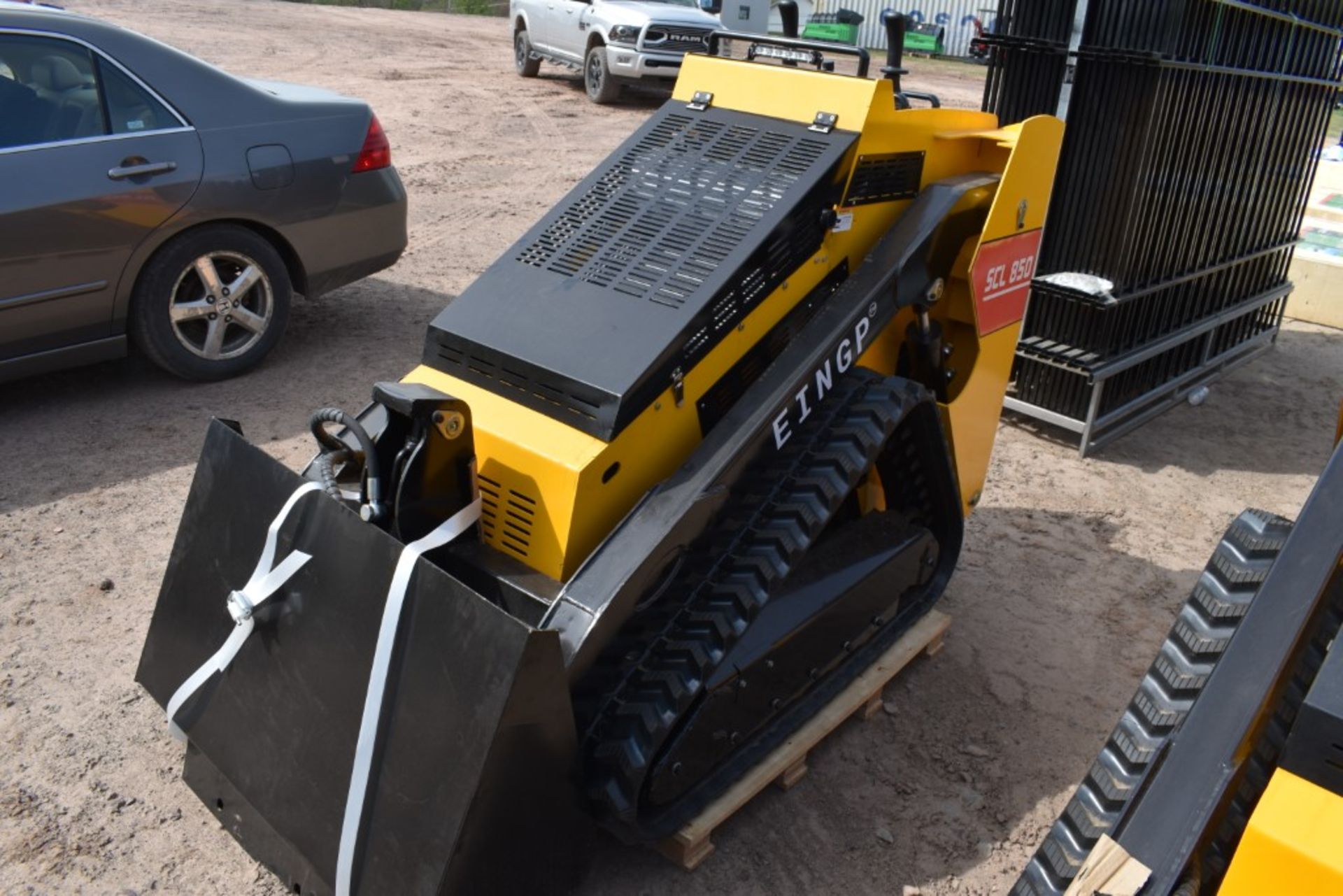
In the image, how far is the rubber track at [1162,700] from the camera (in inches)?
Answer: 88.2

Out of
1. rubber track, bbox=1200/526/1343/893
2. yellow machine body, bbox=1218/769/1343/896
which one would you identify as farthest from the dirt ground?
yellow machine body, bbox=1218/769/1343/896

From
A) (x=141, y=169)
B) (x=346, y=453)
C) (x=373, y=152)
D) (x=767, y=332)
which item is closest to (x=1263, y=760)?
(x=767, y=332)

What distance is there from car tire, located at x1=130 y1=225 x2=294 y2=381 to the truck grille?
8.66 metres

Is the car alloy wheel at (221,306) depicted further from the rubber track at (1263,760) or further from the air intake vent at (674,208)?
the rubber track at (1263,760)

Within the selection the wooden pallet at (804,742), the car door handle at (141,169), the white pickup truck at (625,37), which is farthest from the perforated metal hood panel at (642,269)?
the white pickup truck at (625,37)

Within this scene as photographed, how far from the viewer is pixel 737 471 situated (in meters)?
2.92

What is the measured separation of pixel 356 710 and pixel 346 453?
0.70m

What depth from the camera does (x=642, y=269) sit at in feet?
10.1

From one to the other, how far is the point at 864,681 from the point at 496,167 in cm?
812

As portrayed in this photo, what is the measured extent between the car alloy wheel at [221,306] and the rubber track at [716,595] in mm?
3486

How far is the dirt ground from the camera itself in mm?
2947

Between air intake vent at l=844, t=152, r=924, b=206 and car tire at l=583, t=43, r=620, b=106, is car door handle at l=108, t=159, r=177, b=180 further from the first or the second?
car tire at l=583, t=43, r=620, b=106

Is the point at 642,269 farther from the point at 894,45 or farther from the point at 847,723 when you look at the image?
the point at 847,723

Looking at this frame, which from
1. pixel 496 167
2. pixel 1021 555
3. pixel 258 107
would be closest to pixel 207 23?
pixel 496 167
